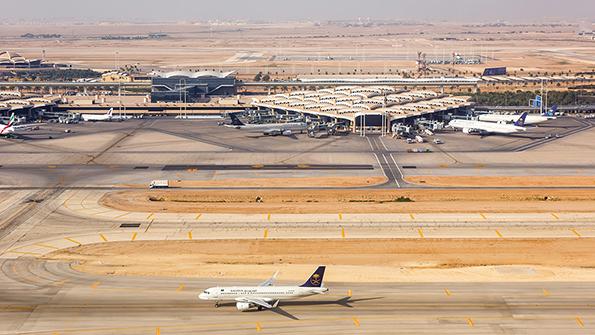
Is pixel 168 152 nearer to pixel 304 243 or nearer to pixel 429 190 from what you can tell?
pixel 429 190

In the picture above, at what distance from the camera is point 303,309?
59.1 m

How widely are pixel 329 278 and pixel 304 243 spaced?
1180cm

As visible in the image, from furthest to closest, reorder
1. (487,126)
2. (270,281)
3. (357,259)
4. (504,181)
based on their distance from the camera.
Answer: (487,126)
(504,181)
(357,259)
(270,281)

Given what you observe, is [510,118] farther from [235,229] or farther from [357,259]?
[357,259]

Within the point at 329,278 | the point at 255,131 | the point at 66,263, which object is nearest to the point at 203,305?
the point at 329,278

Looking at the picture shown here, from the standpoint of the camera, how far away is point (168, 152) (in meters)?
131

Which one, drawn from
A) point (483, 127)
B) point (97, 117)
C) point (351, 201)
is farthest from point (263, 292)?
point (97, 117)

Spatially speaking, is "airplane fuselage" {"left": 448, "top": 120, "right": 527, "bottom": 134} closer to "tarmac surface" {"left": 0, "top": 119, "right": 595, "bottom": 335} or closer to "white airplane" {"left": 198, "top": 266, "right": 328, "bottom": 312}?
"tarmac surface" {"left": 0, "top": 119, "right": 595, "bottom": 335}

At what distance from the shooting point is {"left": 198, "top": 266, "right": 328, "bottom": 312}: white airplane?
5859 centimetres

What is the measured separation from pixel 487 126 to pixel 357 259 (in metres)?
82.2

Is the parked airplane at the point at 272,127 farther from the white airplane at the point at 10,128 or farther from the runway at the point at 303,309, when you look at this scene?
the runway at the point at 303,309

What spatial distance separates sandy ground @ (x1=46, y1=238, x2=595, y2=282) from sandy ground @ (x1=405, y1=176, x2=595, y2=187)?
2752 centimetres

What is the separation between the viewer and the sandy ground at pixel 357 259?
6744 cm

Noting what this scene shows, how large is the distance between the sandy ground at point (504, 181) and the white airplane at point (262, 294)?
50134mm
